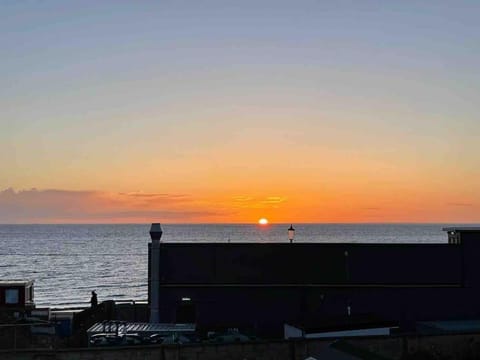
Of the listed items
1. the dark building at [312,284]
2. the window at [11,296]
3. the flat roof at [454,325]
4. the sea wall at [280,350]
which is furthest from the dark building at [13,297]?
the flat roof at [454,325]

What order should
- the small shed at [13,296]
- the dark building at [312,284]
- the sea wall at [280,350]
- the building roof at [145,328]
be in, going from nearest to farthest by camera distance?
the sea wall at [280,350] < the building roof at [145,328] < the dark building at [312,284] < the small shed at [13,296]

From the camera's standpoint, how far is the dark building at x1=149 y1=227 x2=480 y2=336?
4134 centimetres

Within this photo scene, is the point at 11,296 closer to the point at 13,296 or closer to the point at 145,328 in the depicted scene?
the point at 13,296

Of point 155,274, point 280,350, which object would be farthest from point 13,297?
point 280,350

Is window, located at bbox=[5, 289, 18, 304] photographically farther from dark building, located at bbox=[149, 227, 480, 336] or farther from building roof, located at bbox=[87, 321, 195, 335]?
dark building, located at bbox=[149, 227, 480, 336]

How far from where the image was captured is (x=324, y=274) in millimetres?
42688

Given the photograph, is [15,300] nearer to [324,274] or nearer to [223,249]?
[223,249]

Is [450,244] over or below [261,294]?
over

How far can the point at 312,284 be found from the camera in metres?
42.3

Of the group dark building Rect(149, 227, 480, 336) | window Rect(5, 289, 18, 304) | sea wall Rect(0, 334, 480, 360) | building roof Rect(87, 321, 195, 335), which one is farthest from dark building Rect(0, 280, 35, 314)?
Answer: sea wall Rect(0, 334, 480, 360)

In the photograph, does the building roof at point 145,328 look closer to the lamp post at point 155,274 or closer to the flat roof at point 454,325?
the lamp post at point 155,274

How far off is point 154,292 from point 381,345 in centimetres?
1419

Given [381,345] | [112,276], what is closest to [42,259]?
[112,276]

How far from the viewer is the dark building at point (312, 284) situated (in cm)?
4134
